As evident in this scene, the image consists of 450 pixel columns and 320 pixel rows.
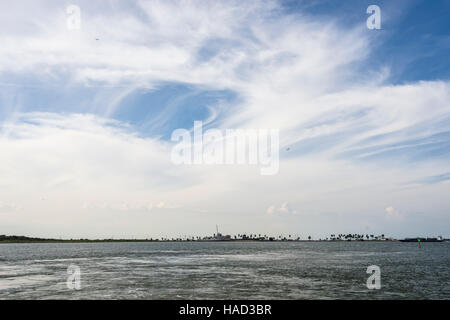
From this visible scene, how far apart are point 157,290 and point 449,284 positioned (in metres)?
43.4

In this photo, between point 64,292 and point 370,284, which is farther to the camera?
point 370,284
